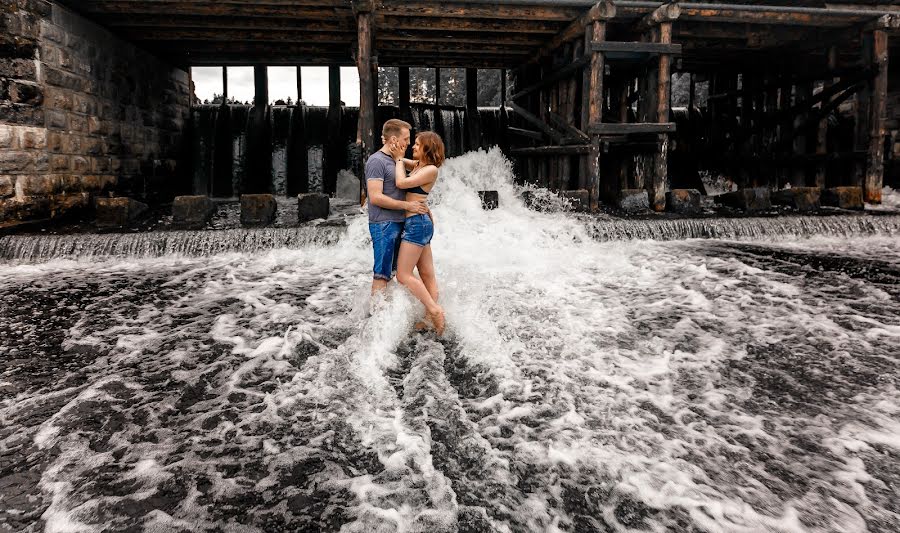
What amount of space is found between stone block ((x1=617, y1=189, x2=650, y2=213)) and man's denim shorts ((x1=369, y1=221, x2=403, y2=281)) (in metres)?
7.21

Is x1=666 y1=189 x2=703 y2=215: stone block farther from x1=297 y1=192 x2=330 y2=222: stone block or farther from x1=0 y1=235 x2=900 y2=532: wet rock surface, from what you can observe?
x1=297 y1=192 x2=330 y2=222: stone block

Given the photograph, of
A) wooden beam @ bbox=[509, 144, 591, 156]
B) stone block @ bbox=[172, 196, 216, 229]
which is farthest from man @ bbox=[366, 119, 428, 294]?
wooden beam @ bbox=[509, 144, 591, 156]

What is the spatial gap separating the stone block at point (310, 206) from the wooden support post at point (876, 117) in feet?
34.2

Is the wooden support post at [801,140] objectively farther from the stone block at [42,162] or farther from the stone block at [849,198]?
the stone block at [42,162]

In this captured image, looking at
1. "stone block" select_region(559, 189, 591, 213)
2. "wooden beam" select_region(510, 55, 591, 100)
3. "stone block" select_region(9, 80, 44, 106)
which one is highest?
"wooden beam" select_region(510, 55, 591, 100)

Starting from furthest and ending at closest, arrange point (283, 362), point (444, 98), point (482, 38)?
point (444, 98) < point (482, 38) < point (283, 362)

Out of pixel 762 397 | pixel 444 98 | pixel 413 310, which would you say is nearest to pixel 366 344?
pixel 413 310

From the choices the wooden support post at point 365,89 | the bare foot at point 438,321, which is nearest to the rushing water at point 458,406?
the bare foot at point 438,321

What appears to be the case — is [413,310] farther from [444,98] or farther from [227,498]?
[444,98]

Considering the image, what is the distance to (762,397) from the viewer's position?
338 cm

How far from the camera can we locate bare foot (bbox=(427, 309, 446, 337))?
437 cm

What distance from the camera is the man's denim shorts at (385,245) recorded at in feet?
13.9

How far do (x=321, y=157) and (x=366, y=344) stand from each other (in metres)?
11.1

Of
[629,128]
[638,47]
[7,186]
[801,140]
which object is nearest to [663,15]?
[638,47]
